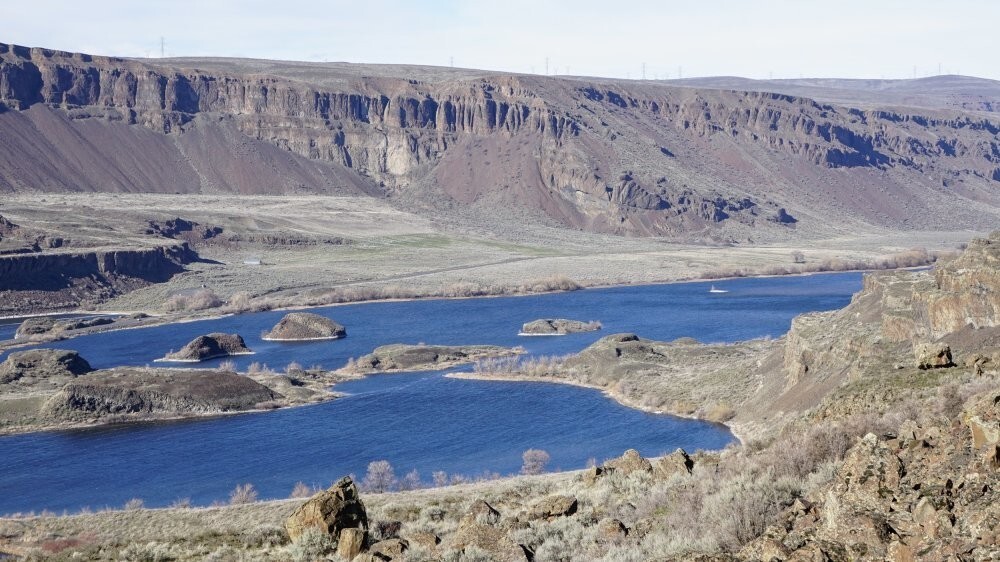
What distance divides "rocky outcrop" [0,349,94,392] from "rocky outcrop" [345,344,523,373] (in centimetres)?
1898

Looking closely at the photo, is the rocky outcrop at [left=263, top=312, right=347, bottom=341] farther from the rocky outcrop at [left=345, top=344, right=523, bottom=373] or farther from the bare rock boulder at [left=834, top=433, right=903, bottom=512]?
the bare rock boulder at [left=834, top=433, right=903, bottom=512]

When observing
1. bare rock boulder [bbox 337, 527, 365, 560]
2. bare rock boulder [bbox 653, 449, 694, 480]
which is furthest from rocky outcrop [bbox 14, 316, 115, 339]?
bare rock boulder [bbox 337, 527, 365, 560]

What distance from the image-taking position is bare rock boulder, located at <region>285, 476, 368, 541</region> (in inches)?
894

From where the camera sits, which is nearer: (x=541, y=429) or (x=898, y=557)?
(x=898, y=557)

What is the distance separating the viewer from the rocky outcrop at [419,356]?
88.4 metres

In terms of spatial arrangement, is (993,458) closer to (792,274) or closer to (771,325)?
(771,325)

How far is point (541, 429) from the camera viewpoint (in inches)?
2484

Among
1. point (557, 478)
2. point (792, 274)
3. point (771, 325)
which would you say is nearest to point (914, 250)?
point (792, 274)

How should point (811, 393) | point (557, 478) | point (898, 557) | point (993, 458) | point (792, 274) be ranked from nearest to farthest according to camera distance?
point (898, 557), point (993, 458), point (557, 478), point (811, 393), point (792, 274)

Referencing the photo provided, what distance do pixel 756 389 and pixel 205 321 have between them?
69766mm

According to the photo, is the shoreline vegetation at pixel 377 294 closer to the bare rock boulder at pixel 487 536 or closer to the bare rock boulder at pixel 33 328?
the bare rock boulder at pixel 33 328

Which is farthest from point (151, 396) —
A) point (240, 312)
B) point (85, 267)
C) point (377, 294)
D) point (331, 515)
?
point (85, 267)

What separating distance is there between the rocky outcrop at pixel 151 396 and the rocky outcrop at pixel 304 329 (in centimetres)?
3059

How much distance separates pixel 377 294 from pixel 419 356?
4447cm
